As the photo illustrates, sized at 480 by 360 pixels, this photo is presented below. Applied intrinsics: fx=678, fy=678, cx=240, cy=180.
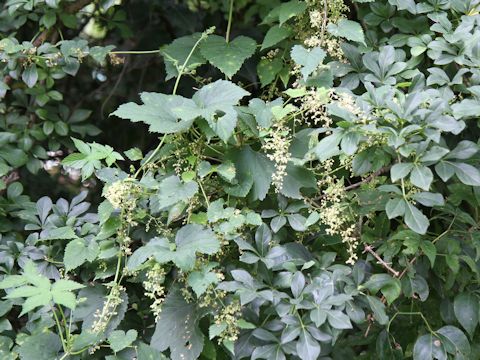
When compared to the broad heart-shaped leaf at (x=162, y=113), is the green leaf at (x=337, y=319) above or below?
below

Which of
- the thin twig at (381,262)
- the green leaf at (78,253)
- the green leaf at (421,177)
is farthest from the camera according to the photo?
the green leaf at (78,253)

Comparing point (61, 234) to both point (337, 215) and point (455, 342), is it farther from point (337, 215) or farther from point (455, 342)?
point (455, 342)

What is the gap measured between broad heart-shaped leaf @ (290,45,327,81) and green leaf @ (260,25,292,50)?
0.25 m

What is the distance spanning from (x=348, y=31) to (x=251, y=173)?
459 millimetres

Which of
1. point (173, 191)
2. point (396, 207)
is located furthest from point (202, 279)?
point (396, 207)

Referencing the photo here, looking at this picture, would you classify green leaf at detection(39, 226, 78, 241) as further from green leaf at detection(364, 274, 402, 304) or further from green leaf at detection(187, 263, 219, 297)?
green leaf at detection(364, 274, 402, 304)


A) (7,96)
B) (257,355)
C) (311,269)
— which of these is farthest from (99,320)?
(7,96)

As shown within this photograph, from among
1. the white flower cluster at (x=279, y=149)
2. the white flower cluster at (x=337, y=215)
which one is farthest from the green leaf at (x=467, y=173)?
the white flower cluster at (x=279, y=149)

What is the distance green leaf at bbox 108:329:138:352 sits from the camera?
5.08 feet

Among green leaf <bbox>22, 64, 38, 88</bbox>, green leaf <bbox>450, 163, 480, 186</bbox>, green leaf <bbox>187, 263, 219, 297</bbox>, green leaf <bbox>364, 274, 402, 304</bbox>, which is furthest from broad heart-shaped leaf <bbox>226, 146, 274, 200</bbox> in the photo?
green leaf <bbox>22, 64, 38, 88</bbox>

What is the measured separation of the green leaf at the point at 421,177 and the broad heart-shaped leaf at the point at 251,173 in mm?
379

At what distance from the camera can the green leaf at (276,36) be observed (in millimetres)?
1933

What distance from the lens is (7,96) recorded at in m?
2.47

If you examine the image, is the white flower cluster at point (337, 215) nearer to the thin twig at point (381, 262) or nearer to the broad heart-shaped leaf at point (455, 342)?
the thin twig at point (381, 262)
